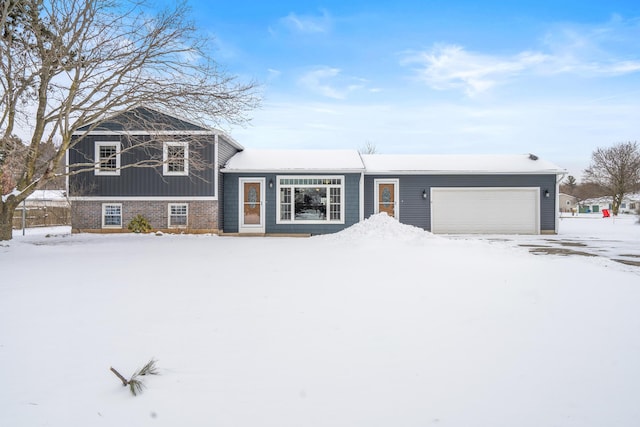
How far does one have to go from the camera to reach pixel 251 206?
15969 millimetres

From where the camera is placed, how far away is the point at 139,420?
230 centimetres

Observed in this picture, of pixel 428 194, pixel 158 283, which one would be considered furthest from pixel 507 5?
pixel 158 283

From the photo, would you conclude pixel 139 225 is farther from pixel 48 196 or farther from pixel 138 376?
pixel 48 196

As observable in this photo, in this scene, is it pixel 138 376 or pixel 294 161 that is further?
pixel 294 161

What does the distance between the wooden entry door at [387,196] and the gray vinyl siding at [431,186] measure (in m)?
0.18

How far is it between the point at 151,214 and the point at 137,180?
4.81 feet

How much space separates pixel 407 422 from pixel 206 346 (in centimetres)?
180

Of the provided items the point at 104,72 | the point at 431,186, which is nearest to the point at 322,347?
the point at 104,72

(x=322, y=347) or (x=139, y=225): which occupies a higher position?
(x=139, y=225)

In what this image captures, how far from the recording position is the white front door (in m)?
15.9

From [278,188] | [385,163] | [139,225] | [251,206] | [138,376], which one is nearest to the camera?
[138,376]

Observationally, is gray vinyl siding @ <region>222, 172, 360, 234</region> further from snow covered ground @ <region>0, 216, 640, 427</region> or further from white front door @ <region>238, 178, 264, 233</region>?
snow covered ground @ <region>0, 216, 640, 427</region>

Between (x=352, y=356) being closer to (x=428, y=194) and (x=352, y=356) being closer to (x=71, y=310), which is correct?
(x=71, y=310)

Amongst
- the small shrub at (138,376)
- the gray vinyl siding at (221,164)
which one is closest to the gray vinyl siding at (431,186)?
the gray vinyl siding at (221,164)
